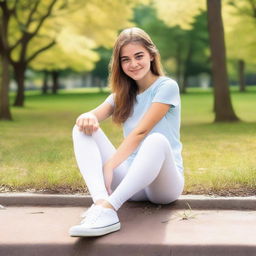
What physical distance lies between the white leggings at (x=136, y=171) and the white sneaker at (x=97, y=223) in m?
0.09

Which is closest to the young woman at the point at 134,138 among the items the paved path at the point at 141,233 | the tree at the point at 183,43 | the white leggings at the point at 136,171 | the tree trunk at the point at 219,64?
the white leggings at the point at 136,171

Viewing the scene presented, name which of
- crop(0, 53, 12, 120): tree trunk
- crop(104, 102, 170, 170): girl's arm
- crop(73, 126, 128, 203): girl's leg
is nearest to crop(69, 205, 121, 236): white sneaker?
crop(73, 126, 128, 203): girl's leg

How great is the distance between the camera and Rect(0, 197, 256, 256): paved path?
3.52 metres

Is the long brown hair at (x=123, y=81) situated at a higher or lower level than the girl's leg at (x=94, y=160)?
higher

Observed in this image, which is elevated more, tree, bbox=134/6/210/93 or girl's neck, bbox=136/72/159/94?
tree, bbox=134/6/210/93

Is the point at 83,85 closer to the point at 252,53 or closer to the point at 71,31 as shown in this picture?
the point at 252,53

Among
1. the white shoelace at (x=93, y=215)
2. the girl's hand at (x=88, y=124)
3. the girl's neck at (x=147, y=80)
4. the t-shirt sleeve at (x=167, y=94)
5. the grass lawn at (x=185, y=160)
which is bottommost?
the grass lawn at (x=185, y=160)

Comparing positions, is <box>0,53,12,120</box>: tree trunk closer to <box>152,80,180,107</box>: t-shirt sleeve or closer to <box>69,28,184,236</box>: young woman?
<box>69,28,184,236</box>: young woman

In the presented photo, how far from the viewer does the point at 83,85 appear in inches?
3895

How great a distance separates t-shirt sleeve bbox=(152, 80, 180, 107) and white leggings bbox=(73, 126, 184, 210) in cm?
41

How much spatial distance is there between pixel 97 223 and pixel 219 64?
1167 cm

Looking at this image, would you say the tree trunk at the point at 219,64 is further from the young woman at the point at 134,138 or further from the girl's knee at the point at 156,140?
the girl's knee at the point at 156,140

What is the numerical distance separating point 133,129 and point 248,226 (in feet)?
3.73

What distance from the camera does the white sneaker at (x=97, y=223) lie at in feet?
11.6
